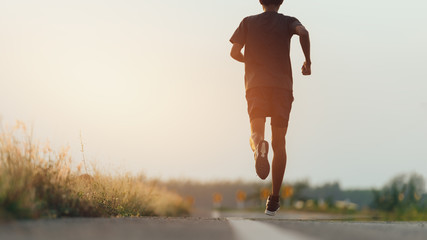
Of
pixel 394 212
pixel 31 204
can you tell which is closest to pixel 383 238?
pixel 31 204

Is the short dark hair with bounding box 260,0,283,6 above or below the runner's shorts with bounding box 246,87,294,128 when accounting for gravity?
above

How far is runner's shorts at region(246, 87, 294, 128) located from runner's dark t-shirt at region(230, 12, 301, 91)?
71 mm

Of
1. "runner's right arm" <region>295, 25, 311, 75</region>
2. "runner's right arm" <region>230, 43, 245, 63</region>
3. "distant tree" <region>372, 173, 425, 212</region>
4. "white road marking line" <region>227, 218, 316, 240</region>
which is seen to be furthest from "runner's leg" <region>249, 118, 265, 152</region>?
"distant tree" <region>372, 173, 425, 212</region>

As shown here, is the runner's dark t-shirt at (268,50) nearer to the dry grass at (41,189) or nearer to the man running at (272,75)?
the man running at (272,75)

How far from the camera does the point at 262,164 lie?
659 centimetres

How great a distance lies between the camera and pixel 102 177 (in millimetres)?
8359

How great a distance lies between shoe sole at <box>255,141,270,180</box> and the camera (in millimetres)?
6590

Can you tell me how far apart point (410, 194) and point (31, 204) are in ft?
50.4

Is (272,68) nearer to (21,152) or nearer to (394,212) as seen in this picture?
(21,152)

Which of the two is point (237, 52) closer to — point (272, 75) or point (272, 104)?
point (272, 75)

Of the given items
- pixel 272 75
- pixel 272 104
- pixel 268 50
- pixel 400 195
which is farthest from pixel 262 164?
pixel 400 195

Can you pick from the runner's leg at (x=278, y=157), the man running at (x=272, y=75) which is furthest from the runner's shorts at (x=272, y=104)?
the runner's leg at (x=278, y=157)

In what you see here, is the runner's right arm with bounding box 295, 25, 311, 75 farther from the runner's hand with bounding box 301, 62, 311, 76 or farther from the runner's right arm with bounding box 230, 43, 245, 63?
the runner's right arm with bounding box 230, 43, 245, 63

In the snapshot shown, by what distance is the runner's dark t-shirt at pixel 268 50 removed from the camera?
273 inches
